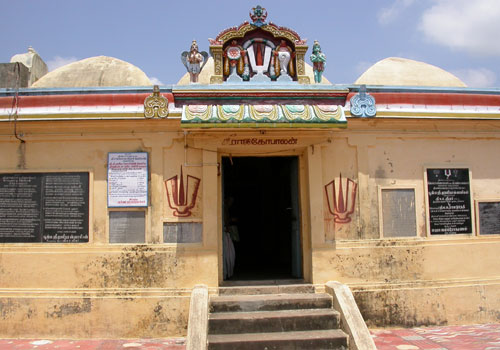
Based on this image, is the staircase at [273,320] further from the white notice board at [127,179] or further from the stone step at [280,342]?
the white notice board at [127,179]

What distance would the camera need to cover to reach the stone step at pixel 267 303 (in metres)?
6.81

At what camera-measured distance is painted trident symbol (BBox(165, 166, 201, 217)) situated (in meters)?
7.40

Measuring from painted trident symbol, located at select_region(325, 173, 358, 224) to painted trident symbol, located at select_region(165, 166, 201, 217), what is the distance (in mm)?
2247

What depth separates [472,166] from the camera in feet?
25.9

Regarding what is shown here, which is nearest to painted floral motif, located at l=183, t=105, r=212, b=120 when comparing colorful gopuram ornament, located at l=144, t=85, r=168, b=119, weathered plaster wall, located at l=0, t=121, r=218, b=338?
colorful gopuram ornament, located at l=144, t=85, r=168, b=119

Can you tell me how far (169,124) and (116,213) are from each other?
1.73 meters

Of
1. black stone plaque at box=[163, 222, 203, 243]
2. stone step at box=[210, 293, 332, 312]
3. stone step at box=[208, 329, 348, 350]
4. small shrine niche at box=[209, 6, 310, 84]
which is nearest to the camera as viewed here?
stone step at box=[208, 329, 348, 350]

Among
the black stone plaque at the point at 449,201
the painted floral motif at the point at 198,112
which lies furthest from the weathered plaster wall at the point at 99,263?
the black stone plaque at the point at 449,201

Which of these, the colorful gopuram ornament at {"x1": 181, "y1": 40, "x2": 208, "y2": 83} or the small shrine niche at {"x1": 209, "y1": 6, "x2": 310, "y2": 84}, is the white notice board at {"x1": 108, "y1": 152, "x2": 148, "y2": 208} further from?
the small shrine niche at {"x1": 209, "y1": 6, "x2": 310, "y2": 84}

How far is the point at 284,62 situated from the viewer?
786cm

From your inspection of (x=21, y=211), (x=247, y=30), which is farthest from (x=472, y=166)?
(x=21, y=211)

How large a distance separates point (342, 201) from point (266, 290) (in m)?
1.97

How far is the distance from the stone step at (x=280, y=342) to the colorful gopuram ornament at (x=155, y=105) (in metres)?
3.59

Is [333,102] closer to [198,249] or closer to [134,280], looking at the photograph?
[198,249]
